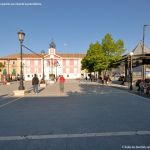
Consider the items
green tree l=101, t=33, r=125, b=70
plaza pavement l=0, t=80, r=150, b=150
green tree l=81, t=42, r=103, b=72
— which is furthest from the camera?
green tree l=81, t=42, r=103, b=72

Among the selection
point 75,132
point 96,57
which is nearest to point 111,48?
point 96,57

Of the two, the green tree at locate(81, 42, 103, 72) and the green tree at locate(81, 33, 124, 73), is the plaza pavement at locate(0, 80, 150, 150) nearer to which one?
the green tree at locate(81, 33, 124, 73)

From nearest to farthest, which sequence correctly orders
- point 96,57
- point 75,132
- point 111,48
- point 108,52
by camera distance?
point 75,132
point 111,48
point 108,52
point 96,57

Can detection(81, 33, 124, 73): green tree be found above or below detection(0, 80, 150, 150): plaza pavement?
above

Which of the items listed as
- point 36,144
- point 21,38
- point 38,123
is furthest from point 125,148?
point 21,38

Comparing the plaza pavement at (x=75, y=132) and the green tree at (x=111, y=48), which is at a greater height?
the green tree at (x=111, y=48)

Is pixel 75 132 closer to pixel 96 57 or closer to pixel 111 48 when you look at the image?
pixel 111 48

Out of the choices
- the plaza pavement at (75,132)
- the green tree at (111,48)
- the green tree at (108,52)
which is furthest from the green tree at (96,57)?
the plaza pavement at (75,132)

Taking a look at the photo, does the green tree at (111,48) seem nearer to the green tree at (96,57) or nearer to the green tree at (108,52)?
the green tree at (108,52)

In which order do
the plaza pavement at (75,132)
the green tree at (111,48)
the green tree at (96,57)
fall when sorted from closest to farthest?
the plaza pavement at (75,132)
the green tree at (111,48)
the green tree at (96,57)

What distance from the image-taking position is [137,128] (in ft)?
23.9

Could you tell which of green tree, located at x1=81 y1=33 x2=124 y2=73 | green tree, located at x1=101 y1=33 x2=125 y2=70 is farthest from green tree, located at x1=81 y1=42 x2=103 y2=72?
green tree, located at x1=101 y1=33 x2=125 y2=70

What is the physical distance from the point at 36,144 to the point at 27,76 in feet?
379

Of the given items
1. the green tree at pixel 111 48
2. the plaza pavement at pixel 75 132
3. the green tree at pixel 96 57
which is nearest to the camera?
the plaza pavement at pixel 75 132
